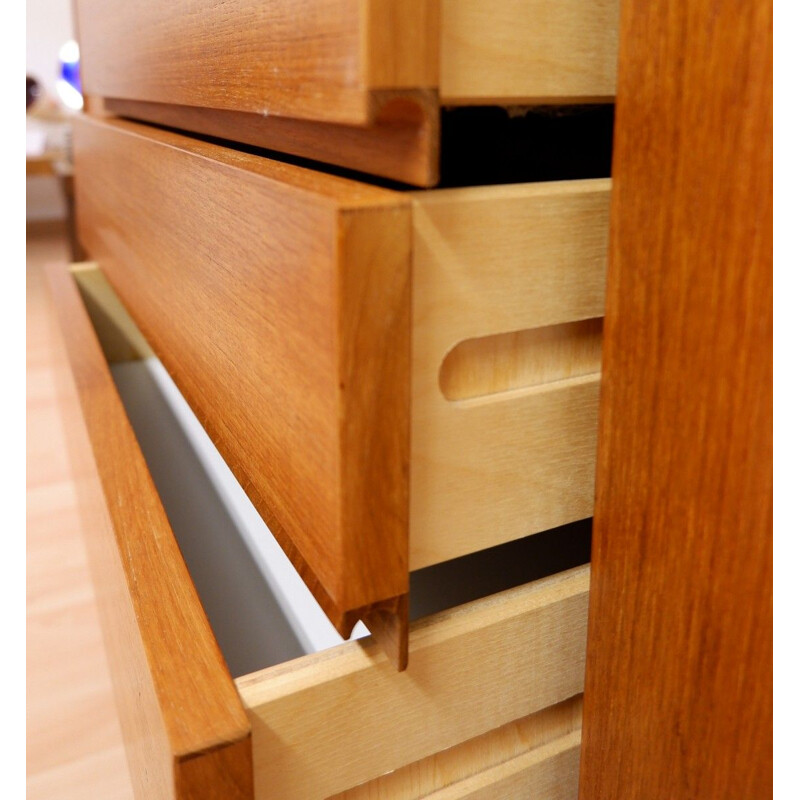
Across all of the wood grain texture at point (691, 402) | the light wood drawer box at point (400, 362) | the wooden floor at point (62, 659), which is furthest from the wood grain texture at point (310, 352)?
the wooden floor at point (62, 659)

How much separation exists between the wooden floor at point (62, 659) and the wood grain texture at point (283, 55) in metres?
0.45

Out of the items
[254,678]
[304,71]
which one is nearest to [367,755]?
[254,678]

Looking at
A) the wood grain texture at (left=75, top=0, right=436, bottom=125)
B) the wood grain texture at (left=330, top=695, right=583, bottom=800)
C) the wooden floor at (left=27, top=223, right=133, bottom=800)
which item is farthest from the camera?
the wooden floor at (left=27, top=223, right=133, bottom=800)

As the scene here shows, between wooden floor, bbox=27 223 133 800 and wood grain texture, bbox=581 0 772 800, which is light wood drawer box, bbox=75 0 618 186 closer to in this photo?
wood grain texture, bbox=581 0 772 800

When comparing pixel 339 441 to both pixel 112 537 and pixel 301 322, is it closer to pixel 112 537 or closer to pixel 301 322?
pixel 301 322

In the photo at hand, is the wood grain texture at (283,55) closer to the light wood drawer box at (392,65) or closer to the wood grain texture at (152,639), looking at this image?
the light wood drawer box at (392,65)

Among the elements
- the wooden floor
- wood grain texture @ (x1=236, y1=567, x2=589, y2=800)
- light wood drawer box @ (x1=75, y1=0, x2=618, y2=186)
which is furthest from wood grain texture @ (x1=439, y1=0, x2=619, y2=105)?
the wooden floor

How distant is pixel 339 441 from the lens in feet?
1.07

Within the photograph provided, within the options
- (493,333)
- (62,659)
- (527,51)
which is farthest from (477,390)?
(62,659)

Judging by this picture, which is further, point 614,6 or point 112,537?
point 112,537

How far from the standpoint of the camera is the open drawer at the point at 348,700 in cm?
37

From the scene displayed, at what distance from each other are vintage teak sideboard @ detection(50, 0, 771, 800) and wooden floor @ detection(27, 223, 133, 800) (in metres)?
Answer: 0.13

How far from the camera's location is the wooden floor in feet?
1.96

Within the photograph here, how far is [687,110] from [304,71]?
0.15 meters
